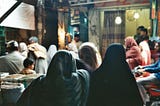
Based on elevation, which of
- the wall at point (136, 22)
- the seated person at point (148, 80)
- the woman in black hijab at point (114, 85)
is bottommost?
the seated person at point (148, 80)

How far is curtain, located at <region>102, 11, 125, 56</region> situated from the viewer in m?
14.3

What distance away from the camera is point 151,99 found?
271 inches

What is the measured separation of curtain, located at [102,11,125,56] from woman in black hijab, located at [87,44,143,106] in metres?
9.86

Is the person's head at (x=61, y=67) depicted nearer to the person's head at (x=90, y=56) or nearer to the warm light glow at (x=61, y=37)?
the person's head at (x=90, y=56)

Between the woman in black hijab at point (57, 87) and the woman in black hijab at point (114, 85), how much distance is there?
1.79 feet

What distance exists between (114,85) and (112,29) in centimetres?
1023

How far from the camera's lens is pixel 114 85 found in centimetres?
443

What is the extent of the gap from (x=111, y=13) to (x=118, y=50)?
1016 cm

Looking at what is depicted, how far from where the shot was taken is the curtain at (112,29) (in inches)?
563

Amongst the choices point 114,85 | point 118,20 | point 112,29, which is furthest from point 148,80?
point 112,29

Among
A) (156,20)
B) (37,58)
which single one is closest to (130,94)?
(37,58)

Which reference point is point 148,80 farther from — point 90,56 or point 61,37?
point 61,37

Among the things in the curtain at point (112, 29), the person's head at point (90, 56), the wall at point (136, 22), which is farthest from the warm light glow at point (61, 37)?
the person's head at point (90, 56)

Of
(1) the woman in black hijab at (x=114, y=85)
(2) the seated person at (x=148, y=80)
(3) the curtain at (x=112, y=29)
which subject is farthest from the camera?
(3) the curtain at (x=112, y=29)
